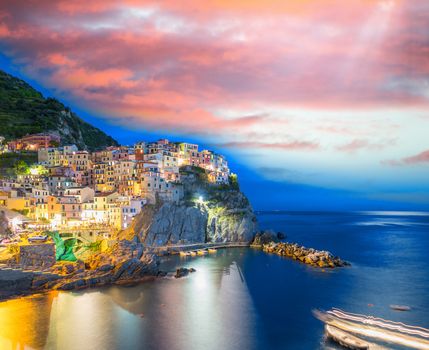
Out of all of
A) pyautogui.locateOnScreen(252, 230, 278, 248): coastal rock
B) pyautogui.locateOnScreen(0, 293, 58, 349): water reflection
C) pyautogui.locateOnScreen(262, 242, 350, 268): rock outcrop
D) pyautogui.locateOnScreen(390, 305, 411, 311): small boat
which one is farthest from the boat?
pyautogui.locateOnScreen(252, 230, 278, 248): coastal rock

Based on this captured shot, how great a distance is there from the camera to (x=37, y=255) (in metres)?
41.5

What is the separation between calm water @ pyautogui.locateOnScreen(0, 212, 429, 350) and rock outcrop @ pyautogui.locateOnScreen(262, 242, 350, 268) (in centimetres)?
222

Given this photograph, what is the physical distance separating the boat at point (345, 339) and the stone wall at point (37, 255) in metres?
30.1

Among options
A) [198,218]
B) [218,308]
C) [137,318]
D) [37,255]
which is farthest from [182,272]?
[198,218]

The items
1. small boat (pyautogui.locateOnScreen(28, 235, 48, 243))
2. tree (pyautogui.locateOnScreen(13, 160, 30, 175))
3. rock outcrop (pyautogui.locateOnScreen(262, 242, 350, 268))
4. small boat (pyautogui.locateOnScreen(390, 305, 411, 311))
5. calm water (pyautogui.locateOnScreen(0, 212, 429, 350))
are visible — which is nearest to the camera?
calm water (pyautogui.locateOnScreen(0, 212, 429, 350))

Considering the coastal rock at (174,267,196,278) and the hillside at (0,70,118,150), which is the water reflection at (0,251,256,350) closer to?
the coastal rock at (174,267,196,278)

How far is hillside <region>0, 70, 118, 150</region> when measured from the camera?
90.3m

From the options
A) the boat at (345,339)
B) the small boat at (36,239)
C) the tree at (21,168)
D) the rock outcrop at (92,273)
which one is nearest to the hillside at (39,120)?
the tree at (21,168)

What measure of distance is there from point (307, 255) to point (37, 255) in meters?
34.1

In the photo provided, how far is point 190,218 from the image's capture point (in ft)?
208

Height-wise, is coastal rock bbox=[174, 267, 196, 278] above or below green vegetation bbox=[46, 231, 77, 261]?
below

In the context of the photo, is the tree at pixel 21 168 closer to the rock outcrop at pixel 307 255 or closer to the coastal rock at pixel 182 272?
the coastal rock at pixel 182 272

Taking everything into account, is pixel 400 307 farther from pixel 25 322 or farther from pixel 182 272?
pixel 25 322

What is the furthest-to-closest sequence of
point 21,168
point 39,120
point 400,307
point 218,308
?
point 39,120 → point 21,168 → point 218,308 → point 400,307
